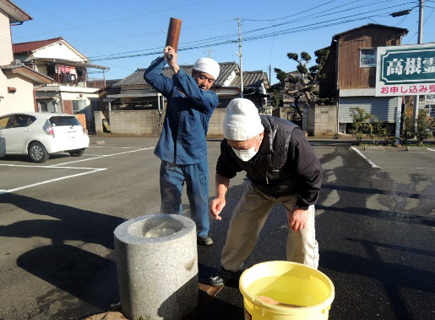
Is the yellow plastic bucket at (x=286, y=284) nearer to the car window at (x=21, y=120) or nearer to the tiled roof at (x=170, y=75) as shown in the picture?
the car window at (x=21, y=120)

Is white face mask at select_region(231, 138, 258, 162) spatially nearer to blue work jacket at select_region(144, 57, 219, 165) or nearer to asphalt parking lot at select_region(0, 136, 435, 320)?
blue work jacket at select_region(144, 57, 219, 165)

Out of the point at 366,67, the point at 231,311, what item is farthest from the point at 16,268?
the point at 366,67

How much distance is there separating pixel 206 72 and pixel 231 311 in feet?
7.02

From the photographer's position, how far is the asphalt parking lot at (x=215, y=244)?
252 cm

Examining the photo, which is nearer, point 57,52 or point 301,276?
point 301,276

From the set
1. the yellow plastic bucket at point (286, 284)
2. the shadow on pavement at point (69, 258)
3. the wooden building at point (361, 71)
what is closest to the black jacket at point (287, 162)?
the yellow plastic bucket at point (286, 284)

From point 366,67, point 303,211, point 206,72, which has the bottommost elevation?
point 303,211

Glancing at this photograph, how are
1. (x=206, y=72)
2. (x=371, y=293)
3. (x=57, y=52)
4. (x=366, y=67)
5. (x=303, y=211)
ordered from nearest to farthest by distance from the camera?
(x=303, y=211) < (x=371, y=293) < (x=206, y=72) < (x=366, y=67) < (x=57, y=52)

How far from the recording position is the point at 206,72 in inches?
122

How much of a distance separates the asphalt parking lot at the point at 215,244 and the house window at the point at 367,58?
13.7m

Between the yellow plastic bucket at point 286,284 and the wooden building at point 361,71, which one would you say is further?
the wooden building at point 361,71

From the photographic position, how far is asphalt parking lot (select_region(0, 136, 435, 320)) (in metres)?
2.52

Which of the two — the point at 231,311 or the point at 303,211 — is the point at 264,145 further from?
the point at 231,311

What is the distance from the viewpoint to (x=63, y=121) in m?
9.77
